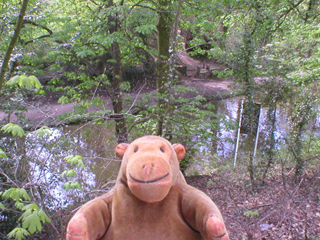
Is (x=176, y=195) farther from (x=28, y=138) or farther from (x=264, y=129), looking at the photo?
(x=264, y=129)

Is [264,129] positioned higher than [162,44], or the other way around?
[162,44]

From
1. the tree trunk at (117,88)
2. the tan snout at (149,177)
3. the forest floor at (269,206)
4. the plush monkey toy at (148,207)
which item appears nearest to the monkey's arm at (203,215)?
the plush monkey toy at (148,207)

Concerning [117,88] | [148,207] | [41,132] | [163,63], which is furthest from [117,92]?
[148,207]

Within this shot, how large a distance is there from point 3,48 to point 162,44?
4.49 metres

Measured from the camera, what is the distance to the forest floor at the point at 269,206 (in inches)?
199

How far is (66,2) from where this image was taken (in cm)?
1015

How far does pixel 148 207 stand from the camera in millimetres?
2043

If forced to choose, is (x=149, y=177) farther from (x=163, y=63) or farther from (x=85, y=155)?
(x=163, y=63)

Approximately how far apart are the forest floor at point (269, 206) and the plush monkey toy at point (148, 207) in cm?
290

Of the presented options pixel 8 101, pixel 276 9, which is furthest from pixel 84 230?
pixel 276 9

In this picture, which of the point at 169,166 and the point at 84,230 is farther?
the point at 169,166

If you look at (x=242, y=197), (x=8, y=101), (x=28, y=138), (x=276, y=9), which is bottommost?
(x=242, y=197)

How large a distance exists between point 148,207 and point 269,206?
4927 mm

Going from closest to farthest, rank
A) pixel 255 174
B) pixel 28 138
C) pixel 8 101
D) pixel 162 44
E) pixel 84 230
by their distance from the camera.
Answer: pixel 84 230
pixel 28 138
pixel 8 101
pixel 255 174
pixel 162 44
